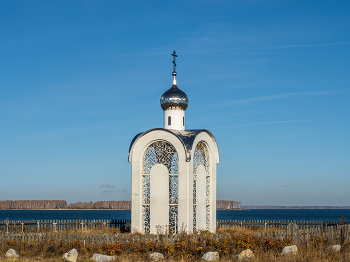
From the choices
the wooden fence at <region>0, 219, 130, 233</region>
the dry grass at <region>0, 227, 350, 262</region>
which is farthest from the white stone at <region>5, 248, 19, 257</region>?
the wooden fence at <region>0, 219, 130, 233</region>

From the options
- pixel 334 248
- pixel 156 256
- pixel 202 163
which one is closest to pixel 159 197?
pixel 202 163

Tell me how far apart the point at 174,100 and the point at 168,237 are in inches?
353

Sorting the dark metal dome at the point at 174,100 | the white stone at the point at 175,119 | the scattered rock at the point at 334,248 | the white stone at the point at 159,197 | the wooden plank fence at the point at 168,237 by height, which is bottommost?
the scattered rock at the point at 334,248

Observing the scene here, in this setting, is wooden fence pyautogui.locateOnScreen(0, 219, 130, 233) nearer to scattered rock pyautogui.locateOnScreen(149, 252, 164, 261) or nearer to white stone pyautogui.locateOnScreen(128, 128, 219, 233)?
white stone pyautogui.locateOnScreen(128, 128, 219, 233)

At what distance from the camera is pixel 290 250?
1723 centimetres

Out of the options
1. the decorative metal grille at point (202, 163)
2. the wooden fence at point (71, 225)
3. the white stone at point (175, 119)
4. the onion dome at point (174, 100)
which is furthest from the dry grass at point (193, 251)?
the wooden fence at point (71, 225)

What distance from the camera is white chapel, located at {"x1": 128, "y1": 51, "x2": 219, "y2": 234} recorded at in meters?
23.0

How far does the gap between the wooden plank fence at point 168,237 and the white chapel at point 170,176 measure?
4.09 m

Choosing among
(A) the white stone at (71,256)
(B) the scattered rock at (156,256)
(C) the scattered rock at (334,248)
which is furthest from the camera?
(C) the scattered rock at (334,248)

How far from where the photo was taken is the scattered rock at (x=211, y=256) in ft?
53.7

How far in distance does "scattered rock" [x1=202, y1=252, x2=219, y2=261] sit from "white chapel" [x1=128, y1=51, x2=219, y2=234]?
585cm

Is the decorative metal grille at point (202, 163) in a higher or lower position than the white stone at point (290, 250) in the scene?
higher

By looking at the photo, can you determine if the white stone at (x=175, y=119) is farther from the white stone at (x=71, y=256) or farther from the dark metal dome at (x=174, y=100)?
the white stone at (x=71, y=256)

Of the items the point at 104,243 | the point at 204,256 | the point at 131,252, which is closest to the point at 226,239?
the point at 204,256
